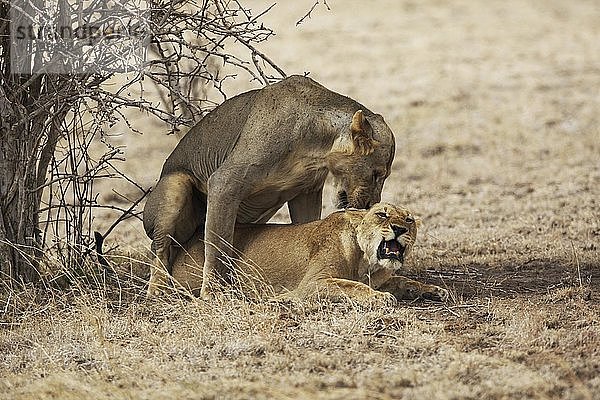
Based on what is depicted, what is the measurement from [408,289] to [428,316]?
55cm

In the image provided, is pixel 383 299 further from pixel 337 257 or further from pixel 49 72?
pixel 49 72

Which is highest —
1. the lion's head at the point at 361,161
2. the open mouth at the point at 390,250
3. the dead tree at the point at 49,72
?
the dead tree at the point at 49,72

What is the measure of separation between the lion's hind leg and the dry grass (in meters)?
0.22

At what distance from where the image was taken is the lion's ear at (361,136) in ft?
21.8

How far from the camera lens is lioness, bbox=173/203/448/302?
21.4 ft

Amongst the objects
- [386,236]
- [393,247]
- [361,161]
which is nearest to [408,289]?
[393,247]

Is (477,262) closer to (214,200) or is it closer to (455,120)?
(214,200)

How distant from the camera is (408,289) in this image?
22.6 ft

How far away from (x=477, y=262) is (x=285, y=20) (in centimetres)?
1503

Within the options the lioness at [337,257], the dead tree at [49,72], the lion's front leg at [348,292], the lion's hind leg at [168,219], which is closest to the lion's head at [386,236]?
the lioness at [337,257]

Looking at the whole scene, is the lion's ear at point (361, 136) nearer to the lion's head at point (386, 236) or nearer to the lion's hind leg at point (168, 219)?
the lion's head at point (386, 236)

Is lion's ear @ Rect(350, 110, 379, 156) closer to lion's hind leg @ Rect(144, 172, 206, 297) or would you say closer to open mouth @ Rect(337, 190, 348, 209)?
open mouth @ Rect(337, 190, 348, 209)

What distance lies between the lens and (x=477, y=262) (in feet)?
27.2

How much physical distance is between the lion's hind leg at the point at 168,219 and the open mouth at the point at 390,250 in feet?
4.90
